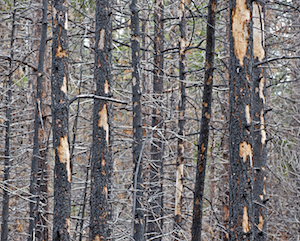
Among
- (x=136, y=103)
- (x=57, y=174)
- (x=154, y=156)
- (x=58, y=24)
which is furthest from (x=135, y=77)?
(x=154, y=156)

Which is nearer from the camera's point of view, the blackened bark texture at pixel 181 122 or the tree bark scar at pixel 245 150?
the tree bark scar at pixel 245 150

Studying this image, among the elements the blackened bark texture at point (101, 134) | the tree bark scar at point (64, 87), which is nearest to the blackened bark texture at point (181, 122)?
the blackened bark texture at point (101, 134)

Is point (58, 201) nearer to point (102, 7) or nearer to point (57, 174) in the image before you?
point (57, 174)

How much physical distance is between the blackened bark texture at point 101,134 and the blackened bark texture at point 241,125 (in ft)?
7.95

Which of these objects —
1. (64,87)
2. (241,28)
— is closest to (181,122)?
(64,87)

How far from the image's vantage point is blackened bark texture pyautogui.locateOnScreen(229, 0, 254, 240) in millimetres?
5031

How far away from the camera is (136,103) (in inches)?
317

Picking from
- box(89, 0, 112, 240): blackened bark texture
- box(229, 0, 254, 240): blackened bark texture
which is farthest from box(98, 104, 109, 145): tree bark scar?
box(229, 0, 254, 240): blackened bark texture

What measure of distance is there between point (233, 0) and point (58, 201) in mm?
4624

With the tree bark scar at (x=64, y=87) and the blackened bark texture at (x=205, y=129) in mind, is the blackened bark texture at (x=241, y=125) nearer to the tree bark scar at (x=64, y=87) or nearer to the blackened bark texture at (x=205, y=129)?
the blackened bark texture at (x=205, y=129)

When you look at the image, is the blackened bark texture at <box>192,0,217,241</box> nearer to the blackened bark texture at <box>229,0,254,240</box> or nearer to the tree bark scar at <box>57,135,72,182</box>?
the blackened bark texture at <box>229,0,254,240</box>

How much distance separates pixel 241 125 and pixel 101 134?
2691 mm

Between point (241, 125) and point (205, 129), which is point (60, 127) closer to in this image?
point (205, 129)

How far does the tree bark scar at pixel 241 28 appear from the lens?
17.3ft
